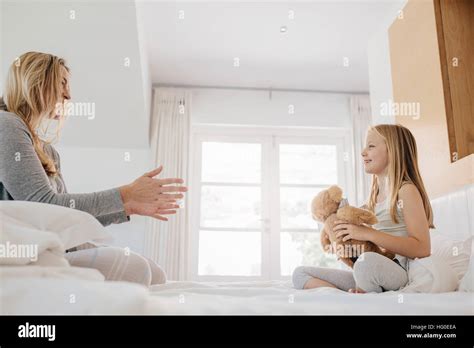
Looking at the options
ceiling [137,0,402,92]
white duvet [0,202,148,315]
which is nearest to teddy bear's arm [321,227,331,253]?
white duvet [0,202,148,315]

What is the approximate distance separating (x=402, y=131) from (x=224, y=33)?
2.13 metres

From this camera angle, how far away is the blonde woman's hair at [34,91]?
→ 1.39 m

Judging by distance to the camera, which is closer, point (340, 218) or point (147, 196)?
point (147, 196)

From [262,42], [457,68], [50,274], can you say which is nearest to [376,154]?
[457,68]

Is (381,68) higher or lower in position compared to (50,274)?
higher

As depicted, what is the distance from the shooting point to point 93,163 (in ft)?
13.4

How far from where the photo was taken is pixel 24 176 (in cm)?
121

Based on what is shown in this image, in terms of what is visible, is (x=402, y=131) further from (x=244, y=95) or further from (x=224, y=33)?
(x=244, y=95)

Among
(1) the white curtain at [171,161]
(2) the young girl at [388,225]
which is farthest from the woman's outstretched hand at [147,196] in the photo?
(1) the white curtain at [171,161]

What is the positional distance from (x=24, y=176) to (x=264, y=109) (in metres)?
3.51

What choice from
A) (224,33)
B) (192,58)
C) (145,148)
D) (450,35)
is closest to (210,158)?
(145,148)

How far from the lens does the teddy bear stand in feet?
5.39

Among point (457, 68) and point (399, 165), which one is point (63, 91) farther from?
point (457, 68)

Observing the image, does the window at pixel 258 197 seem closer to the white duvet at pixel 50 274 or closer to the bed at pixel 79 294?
the bed at pixel 79 294
